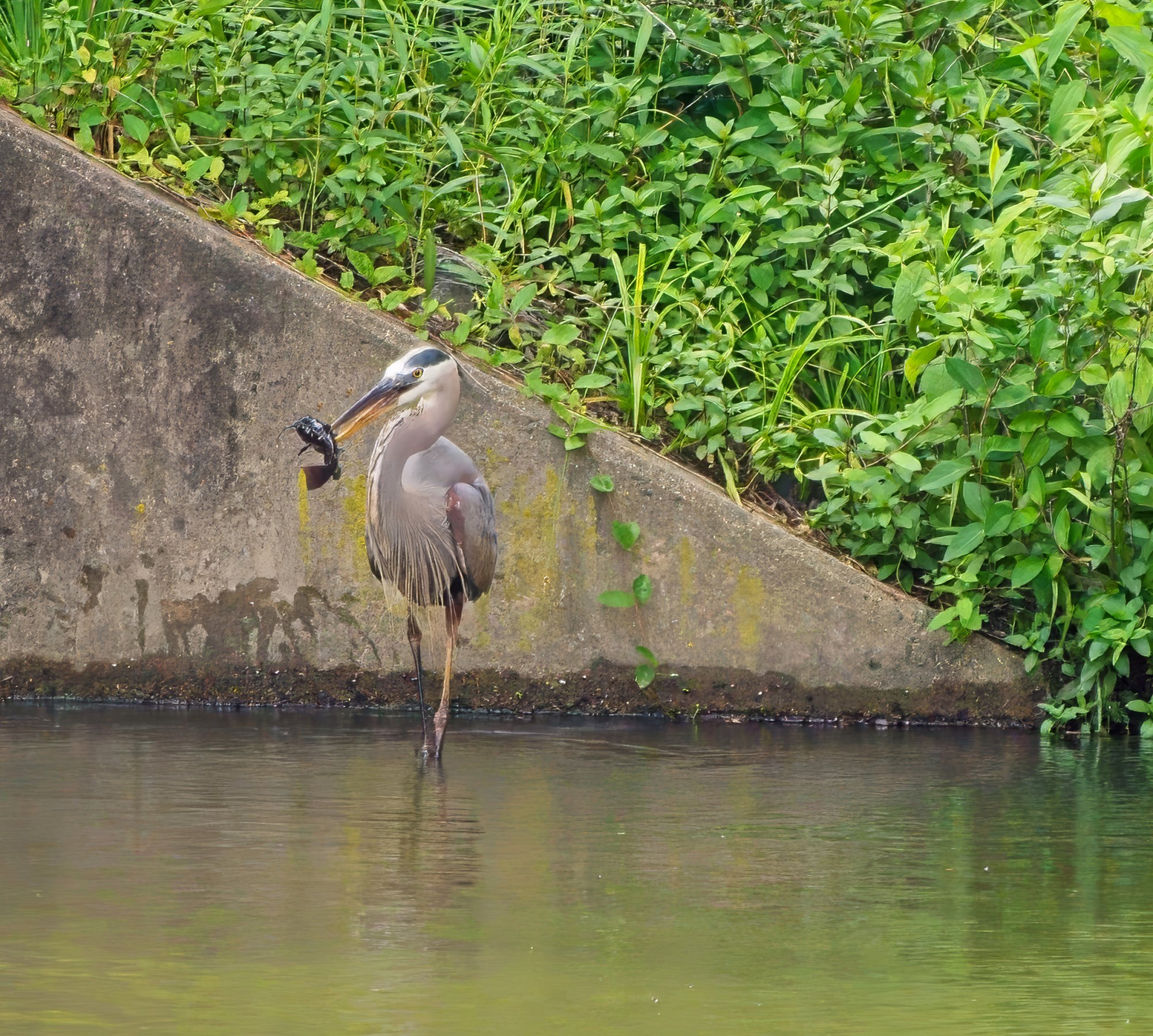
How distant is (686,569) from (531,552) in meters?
0.61

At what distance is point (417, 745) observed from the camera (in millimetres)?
5941

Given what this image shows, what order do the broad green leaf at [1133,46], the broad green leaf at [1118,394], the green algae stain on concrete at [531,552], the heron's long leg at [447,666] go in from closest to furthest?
the heron's long leg at [447,666] < the broad green leaf at [1118,394] < the broad green leaf at [1133,46] < the green algae stain on concrete at [531,552]

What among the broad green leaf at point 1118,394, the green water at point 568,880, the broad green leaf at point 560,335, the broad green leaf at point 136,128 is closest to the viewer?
the green water at point 568,880

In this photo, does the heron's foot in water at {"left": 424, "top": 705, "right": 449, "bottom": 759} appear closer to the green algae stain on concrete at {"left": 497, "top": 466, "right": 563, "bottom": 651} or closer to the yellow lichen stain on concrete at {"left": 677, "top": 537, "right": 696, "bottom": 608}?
the green algae stain on concrete at {"left": 497, "top": 466, "right": 563, "bottom": 651}

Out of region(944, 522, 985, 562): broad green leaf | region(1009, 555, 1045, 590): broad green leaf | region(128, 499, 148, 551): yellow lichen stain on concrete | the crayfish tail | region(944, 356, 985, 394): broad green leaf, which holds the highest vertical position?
region(944, 356, 985, 394): broad green leaf

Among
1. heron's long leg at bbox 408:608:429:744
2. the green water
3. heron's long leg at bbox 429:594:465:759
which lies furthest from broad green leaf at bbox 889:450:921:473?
heron's long leg at bbox 408:608:429:744

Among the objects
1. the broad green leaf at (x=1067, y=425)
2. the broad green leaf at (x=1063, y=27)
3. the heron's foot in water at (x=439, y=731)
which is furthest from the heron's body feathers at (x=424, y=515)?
the broad green leaf at (x=1063, y=27)

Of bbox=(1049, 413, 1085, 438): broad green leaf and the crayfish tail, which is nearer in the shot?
the crayfish tail

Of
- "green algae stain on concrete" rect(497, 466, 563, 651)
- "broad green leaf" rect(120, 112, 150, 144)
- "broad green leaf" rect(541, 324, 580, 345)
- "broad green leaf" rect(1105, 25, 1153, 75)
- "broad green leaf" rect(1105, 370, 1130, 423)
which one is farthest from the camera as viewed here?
"broad green leaf" rect(120, 112, 150, 144)

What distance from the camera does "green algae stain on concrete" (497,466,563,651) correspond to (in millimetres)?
6551

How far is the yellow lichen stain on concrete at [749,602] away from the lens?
6.43 meters

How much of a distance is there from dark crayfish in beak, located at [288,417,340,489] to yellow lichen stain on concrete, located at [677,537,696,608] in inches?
53.2

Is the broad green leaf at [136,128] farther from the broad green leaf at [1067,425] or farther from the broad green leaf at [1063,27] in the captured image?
the broad green leaf at [1067,425]

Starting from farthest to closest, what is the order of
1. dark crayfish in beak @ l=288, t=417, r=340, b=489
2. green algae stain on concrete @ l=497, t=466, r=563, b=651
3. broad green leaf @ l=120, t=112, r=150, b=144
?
broad green leaf @ l=120, t=112, r=150, b=144, green algae stain on concrete @ l=497, t=466, r=563, b=651, dark crayfish in beak @ l=288, t=417, r=340, b=489
